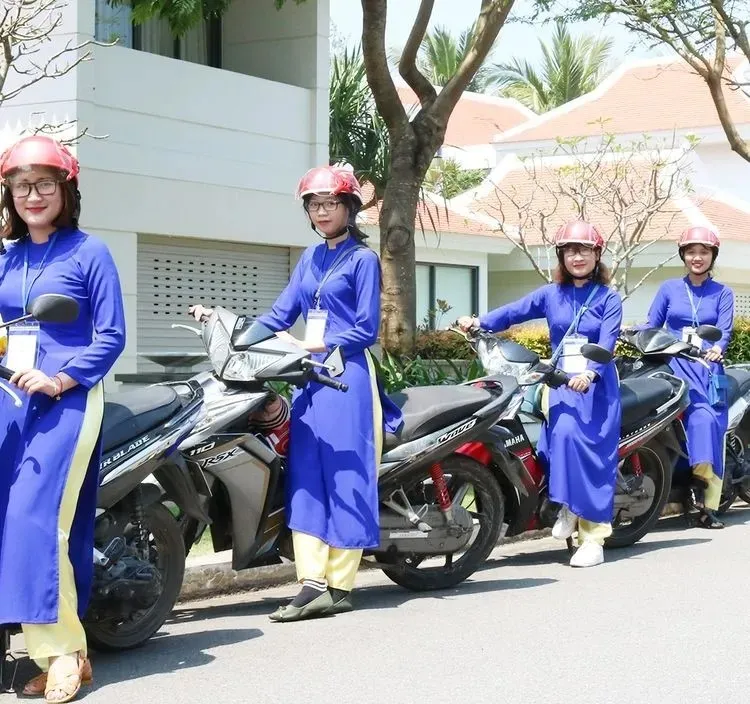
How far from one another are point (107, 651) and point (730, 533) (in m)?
5.09

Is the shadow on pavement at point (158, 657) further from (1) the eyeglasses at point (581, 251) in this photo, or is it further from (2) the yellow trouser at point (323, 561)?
(1) the eyeglasses at point (581, 251)

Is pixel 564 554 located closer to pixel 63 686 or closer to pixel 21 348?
pixel 63 686

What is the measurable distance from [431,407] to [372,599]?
987 mm

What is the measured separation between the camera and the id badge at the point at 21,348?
498cm

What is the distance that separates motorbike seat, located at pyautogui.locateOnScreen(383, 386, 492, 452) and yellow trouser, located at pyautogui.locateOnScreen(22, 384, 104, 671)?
2.14 metres

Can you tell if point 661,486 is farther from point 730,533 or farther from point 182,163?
point 182,163

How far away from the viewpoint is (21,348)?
4996mm

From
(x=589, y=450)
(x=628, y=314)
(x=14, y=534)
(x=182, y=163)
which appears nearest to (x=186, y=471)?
(x=14, y=534)

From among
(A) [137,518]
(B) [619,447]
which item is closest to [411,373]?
(B) [619,447]

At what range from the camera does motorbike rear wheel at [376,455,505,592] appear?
23.7 feet

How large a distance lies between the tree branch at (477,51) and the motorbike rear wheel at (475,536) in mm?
5432

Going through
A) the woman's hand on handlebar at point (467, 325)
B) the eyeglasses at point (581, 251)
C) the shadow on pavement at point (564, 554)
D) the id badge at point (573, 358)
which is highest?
the eyeglasses at point (581, 251)

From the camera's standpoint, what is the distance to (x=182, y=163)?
13156 mm

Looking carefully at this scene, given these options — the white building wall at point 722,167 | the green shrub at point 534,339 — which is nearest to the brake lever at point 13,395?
the green shrub at point 534,339
